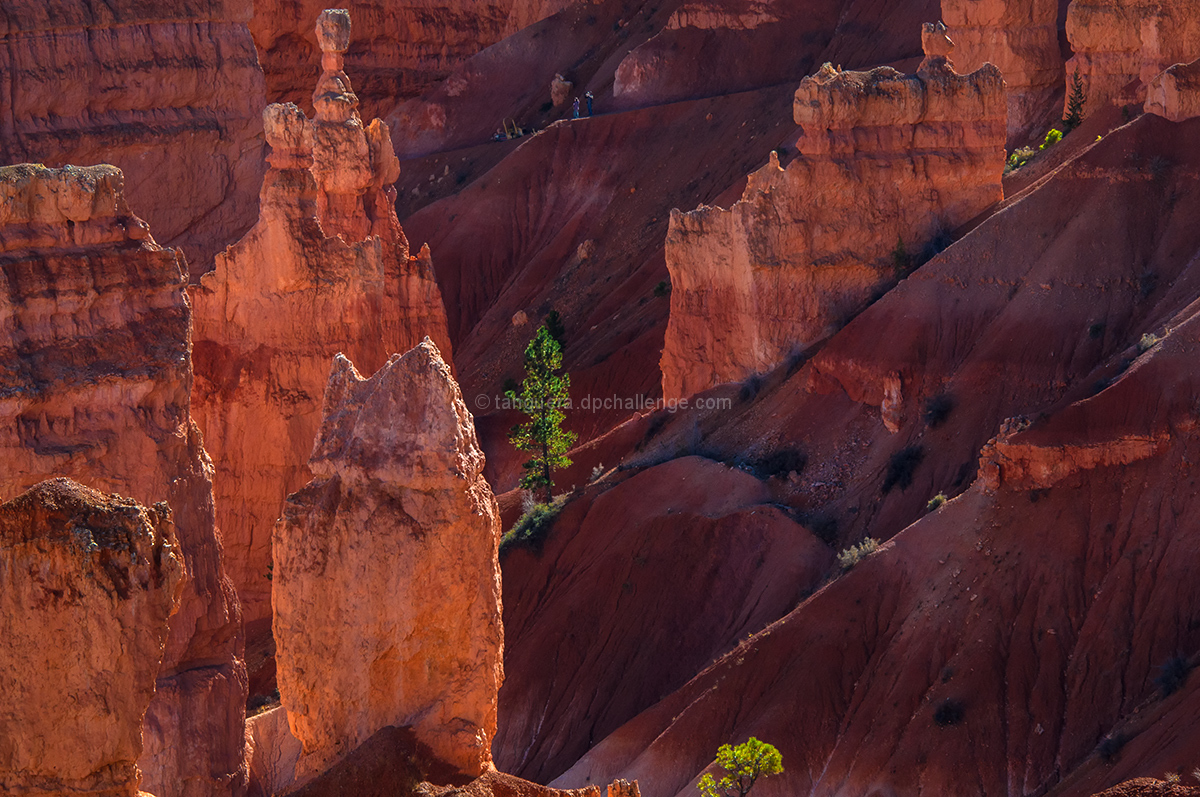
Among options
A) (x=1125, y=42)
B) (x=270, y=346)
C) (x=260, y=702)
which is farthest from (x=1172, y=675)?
(x=1125, y=42)

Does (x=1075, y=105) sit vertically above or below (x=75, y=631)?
above

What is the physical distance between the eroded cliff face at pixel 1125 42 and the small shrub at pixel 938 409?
13368mm

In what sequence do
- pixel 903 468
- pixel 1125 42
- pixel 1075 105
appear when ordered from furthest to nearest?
pixel 1125 42, pixel 1075 105, pixel 903 468

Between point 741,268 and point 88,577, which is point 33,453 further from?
point 741,268

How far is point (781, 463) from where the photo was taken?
156ft

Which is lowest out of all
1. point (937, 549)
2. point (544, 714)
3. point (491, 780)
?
point (544, 714)

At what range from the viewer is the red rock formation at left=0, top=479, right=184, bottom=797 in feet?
64.5

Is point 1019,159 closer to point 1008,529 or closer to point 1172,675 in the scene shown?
point 1008,529

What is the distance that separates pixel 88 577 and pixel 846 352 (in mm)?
30488

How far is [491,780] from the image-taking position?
2348 centimetres

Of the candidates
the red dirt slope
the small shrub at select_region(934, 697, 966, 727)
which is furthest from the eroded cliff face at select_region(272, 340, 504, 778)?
the red dirt slope

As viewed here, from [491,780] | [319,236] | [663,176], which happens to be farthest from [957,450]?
[663,176]

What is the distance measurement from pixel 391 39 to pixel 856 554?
54.6m

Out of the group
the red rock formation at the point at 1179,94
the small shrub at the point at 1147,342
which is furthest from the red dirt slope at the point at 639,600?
the red rock formation at the point at 1179,94
